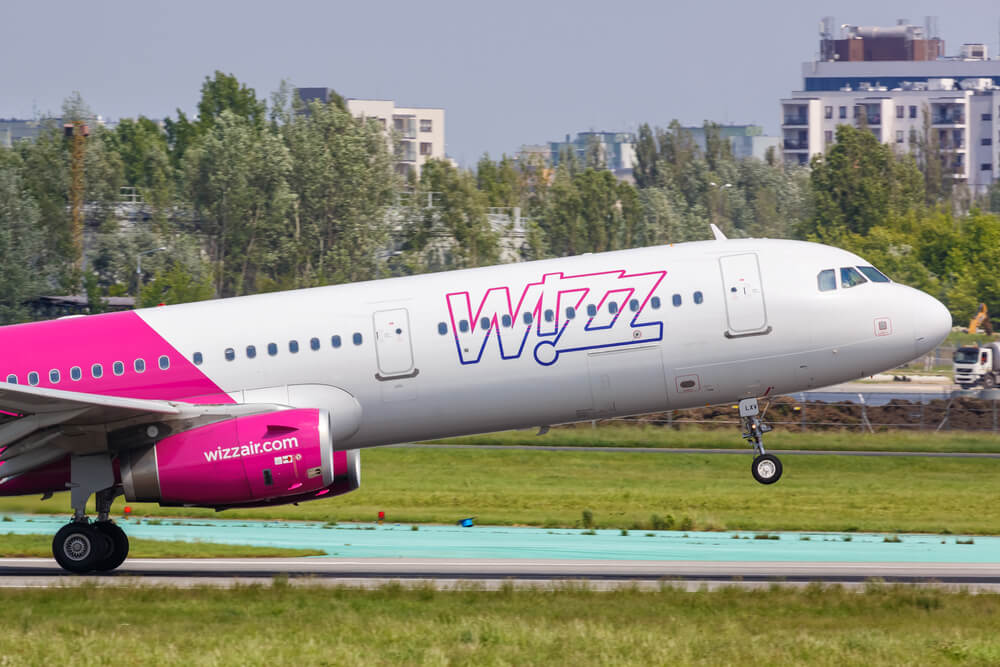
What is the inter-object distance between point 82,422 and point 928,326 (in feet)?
53.0

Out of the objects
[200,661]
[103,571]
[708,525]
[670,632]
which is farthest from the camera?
[708,525]

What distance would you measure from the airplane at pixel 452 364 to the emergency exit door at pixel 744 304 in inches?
1.2

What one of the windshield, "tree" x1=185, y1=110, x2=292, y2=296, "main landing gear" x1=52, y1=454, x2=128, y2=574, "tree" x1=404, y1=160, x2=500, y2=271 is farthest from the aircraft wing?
"tree" x1=185, y1=110, x2=292, y2=296

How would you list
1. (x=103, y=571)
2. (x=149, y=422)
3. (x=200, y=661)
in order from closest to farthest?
(x=200, y=661) → (x=149, y=422) → (x=103, y=571)

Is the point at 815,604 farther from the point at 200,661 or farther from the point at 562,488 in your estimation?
the point at 562,488

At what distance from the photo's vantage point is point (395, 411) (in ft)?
88.5

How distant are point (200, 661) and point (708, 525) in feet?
70.2

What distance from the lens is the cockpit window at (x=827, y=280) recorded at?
2669 cm

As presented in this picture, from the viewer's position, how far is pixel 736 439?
2376 inches

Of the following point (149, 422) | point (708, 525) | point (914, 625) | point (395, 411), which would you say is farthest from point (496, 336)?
point (708, 525)

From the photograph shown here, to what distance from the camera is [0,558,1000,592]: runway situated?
26.9 metres

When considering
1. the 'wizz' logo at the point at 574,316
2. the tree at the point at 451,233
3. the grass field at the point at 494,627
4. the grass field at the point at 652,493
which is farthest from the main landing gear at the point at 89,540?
the tree at the point at 451,233

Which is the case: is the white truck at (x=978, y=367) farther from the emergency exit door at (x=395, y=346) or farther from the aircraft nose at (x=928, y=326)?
the emergency exit door at (x=395, y=346)

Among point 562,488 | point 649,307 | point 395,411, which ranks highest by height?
point 649,307
